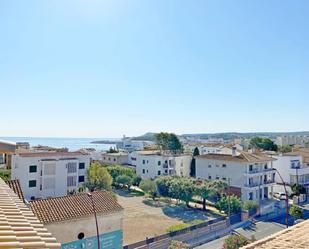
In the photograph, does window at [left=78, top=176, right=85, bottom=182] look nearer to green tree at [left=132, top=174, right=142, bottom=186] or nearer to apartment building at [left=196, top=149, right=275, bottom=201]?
green tree at [left=132, top=174, right=142, bottom=186]

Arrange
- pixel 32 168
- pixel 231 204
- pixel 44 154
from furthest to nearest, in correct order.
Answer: pixel 44 154
pixel 32 168
pixel 231 204

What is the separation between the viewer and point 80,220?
1681cm

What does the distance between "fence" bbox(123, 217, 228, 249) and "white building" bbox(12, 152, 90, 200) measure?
77.2 feet

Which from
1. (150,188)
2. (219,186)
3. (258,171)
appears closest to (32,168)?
(150,188)

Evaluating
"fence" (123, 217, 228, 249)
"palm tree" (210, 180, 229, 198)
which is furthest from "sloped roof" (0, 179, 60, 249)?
"palm tree" (210, 180, 229, 198)

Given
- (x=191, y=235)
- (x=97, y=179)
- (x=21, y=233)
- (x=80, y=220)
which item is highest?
(x=21, y=233)

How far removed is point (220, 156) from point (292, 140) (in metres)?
103

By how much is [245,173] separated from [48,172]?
1082 inches

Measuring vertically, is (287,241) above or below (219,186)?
above

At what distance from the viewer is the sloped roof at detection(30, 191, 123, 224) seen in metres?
16.4

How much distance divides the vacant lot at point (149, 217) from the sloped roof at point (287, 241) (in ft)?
68.0

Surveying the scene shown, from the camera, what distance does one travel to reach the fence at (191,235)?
25.2 m

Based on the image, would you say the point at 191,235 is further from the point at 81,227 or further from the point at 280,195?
the point at 280,195

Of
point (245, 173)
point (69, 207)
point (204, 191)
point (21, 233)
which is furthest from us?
point (245, 173)
